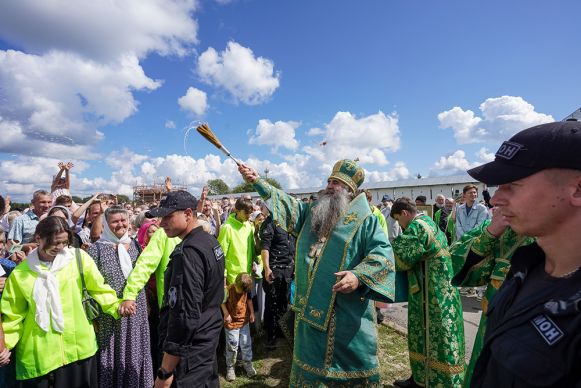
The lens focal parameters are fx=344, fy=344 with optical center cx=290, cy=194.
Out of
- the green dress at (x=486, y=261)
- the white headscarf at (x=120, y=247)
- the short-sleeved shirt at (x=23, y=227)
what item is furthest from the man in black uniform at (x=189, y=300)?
the short-sleeved shirt at (x=23, y=227)

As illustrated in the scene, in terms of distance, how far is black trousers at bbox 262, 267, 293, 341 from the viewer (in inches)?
215

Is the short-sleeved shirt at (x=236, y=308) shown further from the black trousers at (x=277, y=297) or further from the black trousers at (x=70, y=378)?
the black trousers at (x=70, y=378)

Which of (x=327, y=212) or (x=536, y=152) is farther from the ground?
(x=536, y=152)

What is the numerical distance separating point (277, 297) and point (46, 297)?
3.44 metres

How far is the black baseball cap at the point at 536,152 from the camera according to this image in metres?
1.00

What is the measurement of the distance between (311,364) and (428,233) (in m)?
1.84

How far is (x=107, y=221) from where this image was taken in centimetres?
358

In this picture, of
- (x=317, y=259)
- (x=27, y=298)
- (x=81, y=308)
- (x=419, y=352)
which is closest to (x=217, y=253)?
(x=317, y=259)

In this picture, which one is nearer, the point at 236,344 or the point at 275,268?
the point at 236,344

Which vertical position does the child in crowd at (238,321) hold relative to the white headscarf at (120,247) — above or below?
below

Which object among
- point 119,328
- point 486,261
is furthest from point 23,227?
point 486,261

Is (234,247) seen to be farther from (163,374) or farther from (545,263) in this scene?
(545,263)

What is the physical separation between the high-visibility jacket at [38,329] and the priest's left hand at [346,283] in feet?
7.15

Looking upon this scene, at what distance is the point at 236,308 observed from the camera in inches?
179
